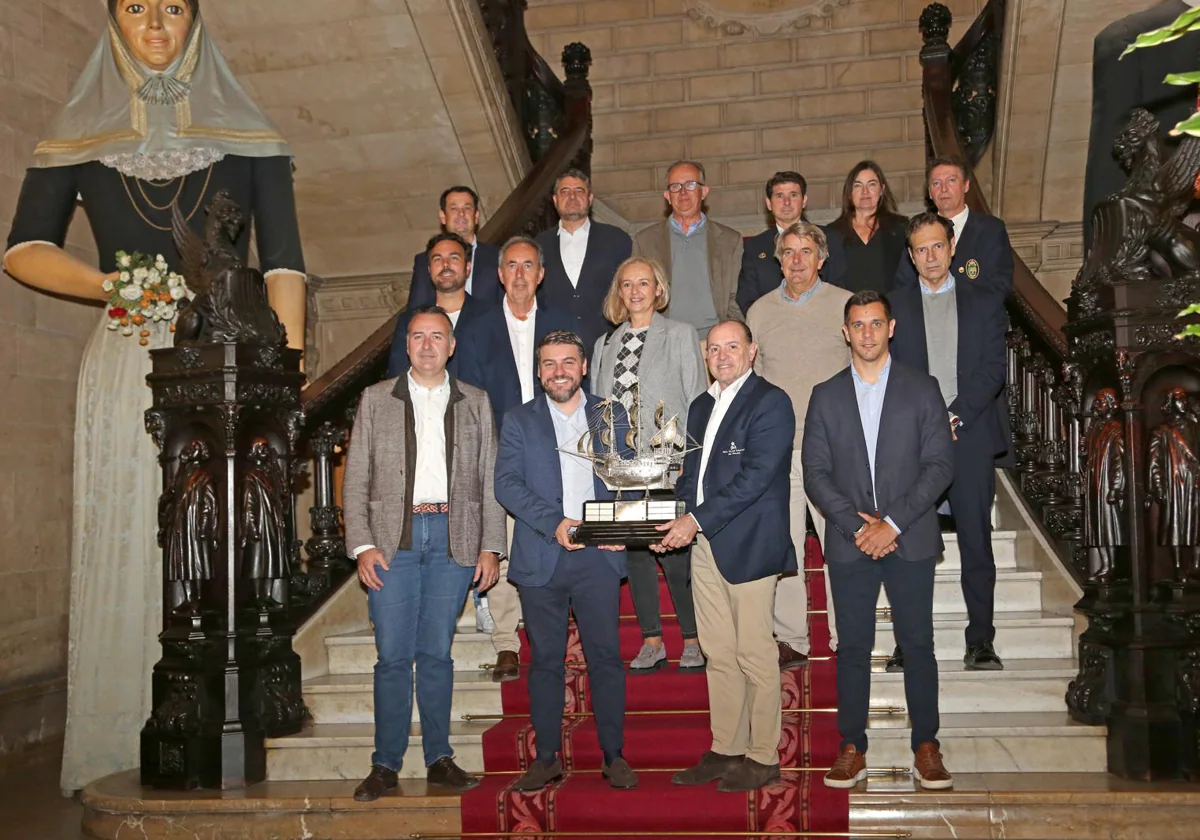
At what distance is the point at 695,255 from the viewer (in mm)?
5723

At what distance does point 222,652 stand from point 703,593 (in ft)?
6.15

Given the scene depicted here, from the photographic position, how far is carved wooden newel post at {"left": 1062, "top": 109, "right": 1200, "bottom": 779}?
14.2ft

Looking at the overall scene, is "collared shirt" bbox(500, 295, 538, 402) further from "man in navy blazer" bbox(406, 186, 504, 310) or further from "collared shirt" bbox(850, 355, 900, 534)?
"collared shirt" bbox(850, 355, 900, 534)

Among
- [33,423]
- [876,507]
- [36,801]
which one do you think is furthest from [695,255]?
[36,801]

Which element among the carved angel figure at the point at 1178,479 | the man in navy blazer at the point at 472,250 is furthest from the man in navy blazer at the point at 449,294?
the carved angel figure at the point at 1178,479

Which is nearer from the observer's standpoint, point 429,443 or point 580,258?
point 429,443

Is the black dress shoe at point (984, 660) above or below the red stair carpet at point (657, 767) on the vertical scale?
above

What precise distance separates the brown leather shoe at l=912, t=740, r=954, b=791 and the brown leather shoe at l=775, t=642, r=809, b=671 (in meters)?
0.64

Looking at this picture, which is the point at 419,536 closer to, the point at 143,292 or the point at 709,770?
the point at 709,770

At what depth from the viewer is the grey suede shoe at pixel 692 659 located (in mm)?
4805

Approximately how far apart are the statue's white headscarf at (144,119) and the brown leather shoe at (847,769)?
351 centimetres

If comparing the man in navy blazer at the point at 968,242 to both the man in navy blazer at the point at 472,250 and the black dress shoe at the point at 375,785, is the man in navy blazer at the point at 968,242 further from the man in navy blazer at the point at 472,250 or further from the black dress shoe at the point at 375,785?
the black dress shoe at the point at 375,785

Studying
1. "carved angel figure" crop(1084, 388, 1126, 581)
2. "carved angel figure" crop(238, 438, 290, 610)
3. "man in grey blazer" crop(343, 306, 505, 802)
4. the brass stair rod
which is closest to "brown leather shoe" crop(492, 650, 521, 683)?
the brass stair rod

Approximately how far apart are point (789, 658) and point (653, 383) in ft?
3.76
